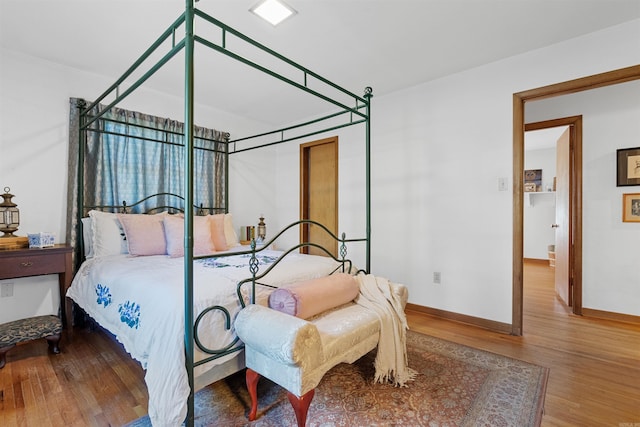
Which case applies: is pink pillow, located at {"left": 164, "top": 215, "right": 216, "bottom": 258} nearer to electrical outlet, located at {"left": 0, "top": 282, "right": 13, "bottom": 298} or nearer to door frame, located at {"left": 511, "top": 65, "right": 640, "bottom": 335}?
electrical outlet, located at {"left": 0, "top": 282, "right": 13, "bottom": 298}

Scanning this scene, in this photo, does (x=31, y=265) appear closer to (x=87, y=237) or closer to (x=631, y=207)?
(x=87, y=237)

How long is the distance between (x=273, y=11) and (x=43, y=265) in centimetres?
265

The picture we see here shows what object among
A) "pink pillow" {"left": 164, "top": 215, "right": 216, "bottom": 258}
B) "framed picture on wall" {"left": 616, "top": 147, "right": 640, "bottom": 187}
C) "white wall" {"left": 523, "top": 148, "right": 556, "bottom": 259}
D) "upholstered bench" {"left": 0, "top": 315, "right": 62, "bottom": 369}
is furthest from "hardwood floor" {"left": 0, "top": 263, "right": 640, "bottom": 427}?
"white wall" {"left": 523, "top": 148, "right": 556, "bottom": 259}

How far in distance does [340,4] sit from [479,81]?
169cm

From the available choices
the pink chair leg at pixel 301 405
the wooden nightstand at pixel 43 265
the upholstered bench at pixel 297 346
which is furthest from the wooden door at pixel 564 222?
the wooden nightstand at pixel 43 265

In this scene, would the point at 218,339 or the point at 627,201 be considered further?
the point at 627,201

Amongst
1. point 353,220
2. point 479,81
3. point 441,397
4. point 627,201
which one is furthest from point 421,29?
point 627,201

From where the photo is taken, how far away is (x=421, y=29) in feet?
7.44

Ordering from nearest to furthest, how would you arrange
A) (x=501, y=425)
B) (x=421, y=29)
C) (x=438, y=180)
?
(x=501, y=425), (x=421, y=29), (x=438, y=180)

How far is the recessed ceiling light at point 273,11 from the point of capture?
1.95 meters

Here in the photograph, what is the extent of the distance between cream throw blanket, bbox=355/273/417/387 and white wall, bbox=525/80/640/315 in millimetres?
2597

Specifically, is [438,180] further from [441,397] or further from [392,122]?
[441,397]

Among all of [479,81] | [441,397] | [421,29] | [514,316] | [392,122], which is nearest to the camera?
[441,397]

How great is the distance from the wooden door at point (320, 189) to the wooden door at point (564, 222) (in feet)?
8.86
